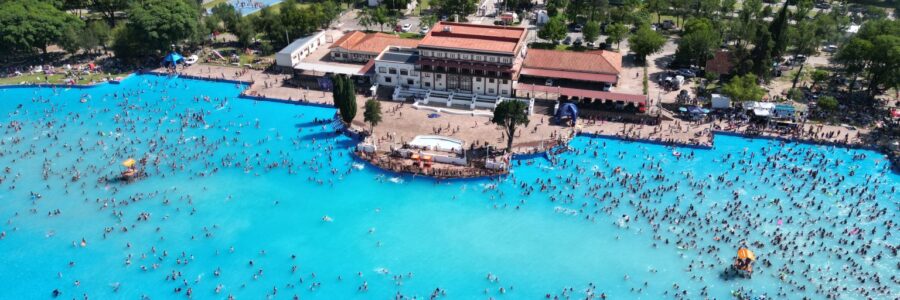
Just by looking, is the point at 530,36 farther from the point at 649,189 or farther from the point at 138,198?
the point at 138,198

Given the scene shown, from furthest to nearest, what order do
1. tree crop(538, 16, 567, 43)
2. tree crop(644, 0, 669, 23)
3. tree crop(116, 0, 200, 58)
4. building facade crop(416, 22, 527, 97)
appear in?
tree crop(644, 0, 669, 23) < tree crop(538, 16, 567, 43) < tree crop(116, 0, 200, 58) < building facade crop(416, 22, 527, 97)

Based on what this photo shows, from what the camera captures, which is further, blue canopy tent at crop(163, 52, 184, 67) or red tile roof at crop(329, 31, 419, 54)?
blue canopy tent at crop(163, 52, 184, 67)

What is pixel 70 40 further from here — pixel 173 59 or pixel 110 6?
pixel 110 6

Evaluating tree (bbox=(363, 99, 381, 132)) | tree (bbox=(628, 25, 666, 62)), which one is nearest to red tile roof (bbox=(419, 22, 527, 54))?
tree (bbox=(363, 99, 381, 132))

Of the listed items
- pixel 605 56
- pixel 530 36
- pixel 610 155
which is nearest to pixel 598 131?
pixel 610 155

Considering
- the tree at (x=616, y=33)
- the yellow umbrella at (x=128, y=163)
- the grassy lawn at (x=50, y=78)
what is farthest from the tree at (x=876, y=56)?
the grassy lawn at (x=50, y=78)

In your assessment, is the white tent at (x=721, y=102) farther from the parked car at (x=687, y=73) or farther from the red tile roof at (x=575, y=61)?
the red tile roof at (x=575, y=61)

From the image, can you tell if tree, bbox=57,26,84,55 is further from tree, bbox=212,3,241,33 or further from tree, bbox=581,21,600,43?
tree, bbox=581,21,600,43

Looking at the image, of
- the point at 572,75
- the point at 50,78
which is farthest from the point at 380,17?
the point at 50,78
